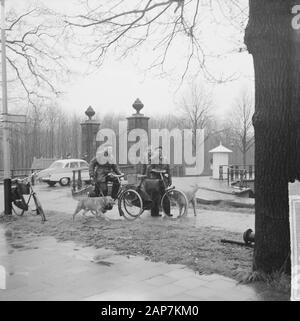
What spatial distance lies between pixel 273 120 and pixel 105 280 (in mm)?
2838

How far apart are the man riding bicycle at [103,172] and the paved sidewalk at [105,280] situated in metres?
3.80

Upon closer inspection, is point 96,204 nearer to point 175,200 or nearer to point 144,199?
point 144,199

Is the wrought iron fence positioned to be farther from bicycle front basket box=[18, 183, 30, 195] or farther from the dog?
bicycle front basket box=[18, 183, 30, 195]

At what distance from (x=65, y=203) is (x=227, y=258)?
9.43 m

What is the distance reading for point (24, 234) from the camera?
9.14 m

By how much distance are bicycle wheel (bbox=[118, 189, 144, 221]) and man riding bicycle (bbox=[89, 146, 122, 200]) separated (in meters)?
0.46

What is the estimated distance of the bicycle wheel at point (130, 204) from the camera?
1044 cm

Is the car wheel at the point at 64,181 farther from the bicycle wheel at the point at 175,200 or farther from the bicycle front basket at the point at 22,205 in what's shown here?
the bicycle wheel at the point at 175,200

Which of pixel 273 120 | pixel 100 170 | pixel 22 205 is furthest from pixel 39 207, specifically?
pixel 273 120

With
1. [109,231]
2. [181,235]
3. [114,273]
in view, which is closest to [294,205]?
[114,273]

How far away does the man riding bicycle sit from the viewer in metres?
11.0

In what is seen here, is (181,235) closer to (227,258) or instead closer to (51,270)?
(227,258)

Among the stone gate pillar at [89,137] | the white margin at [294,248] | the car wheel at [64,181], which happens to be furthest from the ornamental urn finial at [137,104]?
the white margin at [294,248]
